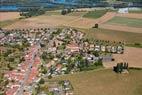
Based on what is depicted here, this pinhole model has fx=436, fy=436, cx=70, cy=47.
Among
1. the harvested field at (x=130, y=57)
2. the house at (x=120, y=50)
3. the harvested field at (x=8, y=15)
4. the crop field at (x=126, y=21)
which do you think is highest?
the harvested field at (x=8, y=15)

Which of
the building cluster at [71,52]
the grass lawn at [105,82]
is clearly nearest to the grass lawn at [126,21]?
the building cluster at [71,52]

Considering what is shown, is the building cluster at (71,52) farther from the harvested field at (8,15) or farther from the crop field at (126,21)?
the harvested field at (8,15)

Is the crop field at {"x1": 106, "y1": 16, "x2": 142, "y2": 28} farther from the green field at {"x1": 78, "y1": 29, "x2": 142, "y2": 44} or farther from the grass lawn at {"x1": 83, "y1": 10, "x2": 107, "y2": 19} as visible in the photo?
the green field at {"x1": 78, "y1": 29, "x2": 142, "y2": 44}

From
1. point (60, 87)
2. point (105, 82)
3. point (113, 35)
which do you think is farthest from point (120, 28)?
point (60, 87)

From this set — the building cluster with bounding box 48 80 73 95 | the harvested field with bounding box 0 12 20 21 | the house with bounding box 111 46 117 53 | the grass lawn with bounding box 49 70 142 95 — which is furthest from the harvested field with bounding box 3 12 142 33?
the building cluster with bounding box 48 80 73 95

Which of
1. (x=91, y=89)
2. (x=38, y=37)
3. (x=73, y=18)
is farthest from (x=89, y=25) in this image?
(x=91, y=89)

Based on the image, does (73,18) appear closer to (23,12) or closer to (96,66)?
(23,12)

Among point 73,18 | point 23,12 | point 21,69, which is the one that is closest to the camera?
point 21,69

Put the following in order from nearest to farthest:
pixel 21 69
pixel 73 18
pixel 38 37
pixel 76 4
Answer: pixel 21 69, pixel 38 37, pixel 73 18, pixel 76 4
